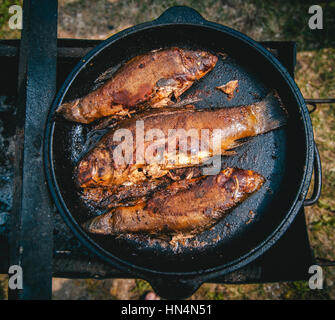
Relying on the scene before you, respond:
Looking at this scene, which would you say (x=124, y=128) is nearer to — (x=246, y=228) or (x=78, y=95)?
(x=78, y=95)

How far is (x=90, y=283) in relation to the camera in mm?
2963

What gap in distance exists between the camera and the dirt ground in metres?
3.01

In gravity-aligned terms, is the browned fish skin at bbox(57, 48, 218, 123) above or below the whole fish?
above

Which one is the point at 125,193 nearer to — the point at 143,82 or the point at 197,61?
the point at 143,82

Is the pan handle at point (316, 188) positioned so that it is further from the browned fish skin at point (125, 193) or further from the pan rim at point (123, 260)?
the browned fish skin at point (125, 193)

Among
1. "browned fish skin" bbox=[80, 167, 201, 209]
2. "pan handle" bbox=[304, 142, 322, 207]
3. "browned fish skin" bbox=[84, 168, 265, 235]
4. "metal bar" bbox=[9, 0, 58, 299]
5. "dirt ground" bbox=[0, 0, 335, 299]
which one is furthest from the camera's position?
"dirt ground" bbox=[0, 0, 335, 299]

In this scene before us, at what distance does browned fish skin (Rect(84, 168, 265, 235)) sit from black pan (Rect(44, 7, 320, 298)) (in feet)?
0.54

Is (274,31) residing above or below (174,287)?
above

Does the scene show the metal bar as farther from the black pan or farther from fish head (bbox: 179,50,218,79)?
fish head (bbox: 179,50,218,79)

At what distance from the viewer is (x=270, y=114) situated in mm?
2070

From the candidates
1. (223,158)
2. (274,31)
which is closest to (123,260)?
(223,158)

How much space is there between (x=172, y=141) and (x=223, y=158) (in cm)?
51

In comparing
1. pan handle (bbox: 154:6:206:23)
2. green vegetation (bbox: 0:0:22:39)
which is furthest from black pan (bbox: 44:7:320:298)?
green vegetation (bbox: 0:0:22:39)
